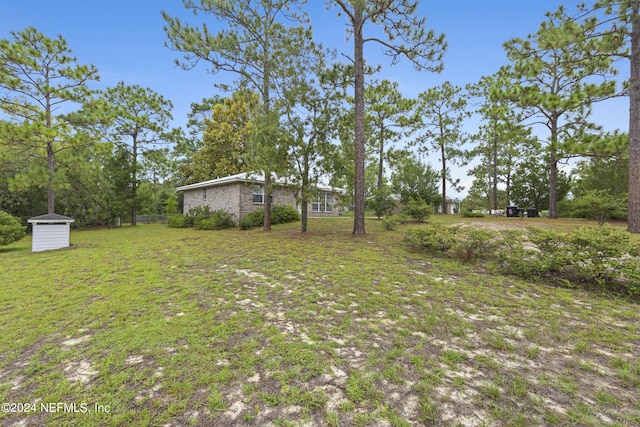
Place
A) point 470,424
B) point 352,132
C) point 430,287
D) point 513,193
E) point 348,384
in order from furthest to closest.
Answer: point 513,193, point 352,132, point 430,287, point 348,384, point 470,424

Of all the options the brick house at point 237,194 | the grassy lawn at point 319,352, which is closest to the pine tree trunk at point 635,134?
the grassy lawn at point 319,352

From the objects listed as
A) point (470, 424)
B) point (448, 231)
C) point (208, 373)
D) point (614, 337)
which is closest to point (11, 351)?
point (208, 373)

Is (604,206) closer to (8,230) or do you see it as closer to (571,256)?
(571,256)

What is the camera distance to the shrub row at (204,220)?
48.9 ft

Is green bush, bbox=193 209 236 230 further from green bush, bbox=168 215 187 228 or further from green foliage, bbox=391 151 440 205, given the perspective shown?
green foliage, bbox=391 151 440 205

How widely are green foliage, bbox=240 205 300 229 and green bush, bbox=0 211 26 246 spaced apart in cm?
803

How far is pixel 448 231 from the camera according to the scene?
6.69 m

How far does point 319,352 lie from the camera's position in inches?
95.3

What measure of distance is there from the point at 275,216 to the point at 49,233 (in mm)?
9578

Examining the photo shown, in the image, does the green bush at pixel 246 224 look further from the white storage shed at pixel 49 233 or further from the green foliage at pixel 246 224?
the white storage shed at pixel 49 233

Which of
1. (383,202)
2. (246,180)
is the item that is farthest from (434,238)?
(246,180)

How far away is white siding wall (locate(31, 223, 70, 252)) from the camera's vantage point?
852cm

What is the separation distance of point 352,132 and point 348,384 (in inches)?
402

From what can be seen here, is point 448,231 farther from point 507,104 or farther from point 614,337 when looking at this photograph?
point 507,104
